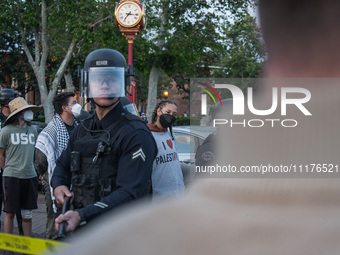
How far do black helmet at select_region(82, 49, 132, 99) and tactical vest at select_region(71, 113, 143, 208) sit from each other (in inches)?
9.8

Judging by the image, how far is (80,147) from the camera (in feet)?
8.87

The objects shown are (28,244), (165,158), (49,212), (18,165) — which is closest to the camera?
(28,244)

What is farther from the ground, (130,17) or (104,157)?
(130,17)

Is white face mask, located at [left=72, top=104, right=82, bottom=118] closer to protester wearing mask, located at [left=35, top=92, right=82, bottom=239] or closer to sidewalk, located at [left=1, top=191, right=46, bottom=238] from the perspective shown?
protester wearing mask, located at [left=35, top=92, right=82, bottom=239]

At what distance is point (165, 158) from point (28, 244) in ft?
8.57

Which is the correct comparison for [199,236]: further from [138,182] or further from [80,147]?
[80,147]

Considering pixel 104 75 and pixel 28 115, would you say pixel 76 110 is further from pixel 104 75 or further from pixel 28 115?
pixel 104 75

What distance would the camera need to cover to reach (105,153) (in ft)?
8.32

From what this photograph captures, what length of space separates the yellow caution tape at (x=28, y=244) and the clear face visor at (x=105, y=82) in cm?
139

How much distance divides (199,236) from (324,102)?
0.35m

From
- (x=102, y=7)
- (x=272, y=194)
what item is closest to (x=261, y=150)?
(x=272, y=194)

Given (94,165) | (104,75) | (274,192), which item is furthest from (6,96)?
(274,192)

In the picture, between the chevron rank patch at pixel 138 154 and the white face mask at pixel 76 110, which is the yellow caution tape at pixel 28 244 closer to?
the chevron rank patch at pixel 138 154

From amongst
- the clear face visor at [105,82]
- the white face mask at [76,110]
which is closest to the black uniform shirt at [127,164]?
the clear face visor at [105,82]
